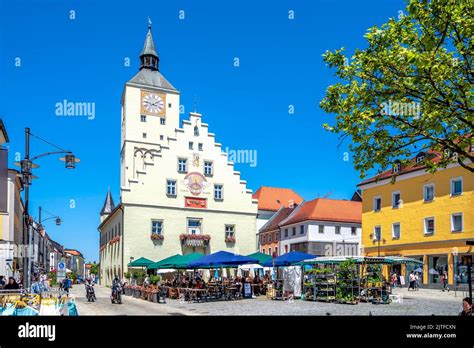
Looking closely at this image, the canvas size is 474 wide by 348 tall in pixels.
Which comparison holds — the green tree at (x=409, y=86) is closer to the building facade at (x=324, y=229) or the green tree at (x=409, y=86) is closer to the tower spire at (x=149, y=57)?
the building facade at (x=324, y=229)

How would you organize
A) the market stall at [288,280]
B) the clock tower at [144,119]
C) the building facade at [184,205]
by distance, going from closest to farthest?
the market stall at [288,280], the building facade at [184,205], the clock tower at [144,119]

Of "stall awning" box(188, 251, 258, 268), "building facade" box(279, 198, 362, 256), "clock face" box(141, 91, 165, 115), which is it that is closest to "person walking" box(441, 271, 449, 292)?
"stall awning" box(188, 251, 258, 268)

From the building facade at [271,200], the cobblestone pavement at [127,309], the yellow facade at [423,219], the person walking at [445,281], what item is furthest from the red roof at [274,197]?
the cobblestone pavement at [127,309]

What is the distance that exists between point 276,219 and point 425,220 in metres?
31.6

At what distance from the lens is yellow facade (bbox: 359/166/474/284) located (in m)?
37.0

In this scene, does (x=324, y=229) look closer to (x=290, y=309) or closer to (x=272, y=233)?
(x=272, y=233)

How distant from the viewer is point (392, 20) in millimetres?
12734

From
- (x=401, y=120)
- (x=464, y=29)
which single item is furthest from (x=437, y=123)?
(x=464, y=29)

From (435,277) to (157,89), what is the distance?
47121 mm

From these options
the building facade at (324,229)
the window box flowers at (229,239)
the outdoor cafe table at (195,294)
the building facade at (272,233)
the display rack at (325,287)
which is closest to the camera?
the display rack at (325,287)

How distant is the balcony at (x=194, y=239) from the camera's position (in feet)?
158

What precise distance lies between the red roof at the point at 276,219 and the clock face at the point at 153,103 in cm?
2148
